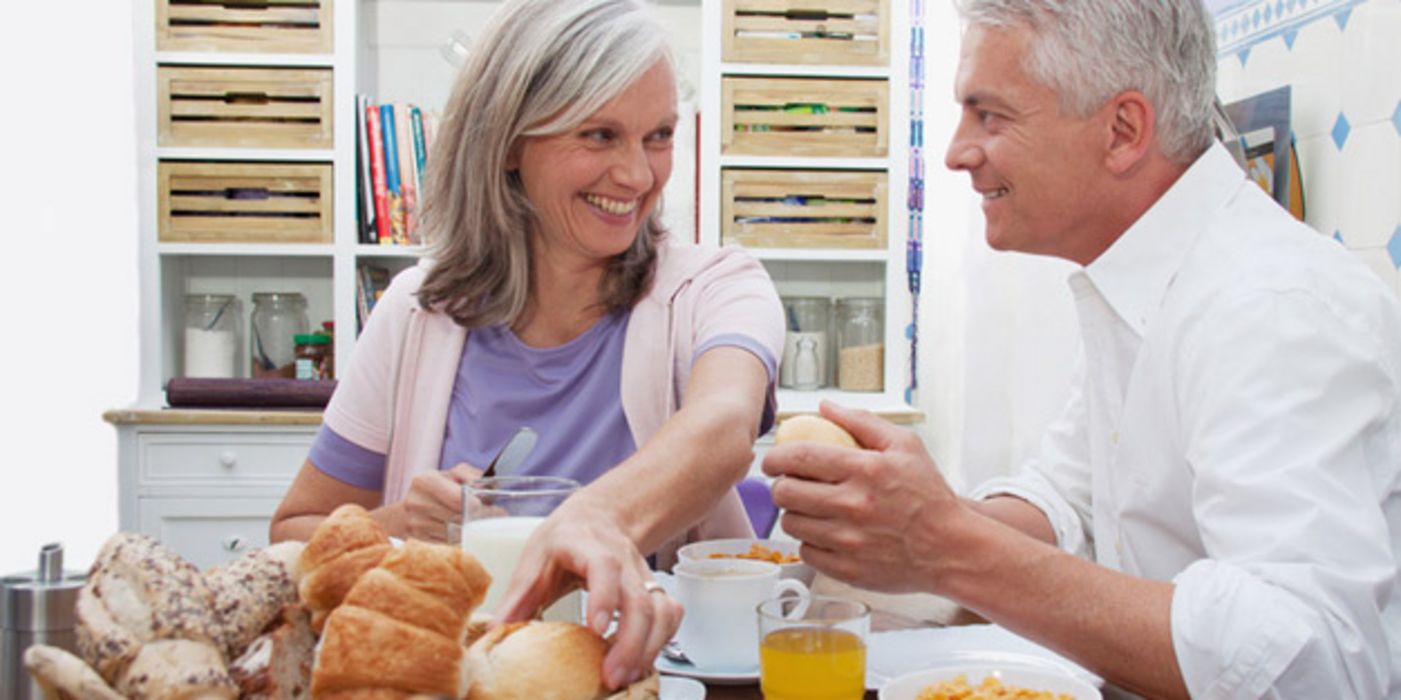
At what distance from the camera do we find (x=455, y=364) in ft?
5.00

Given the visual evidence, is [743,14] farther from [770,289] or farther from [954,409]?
[770,289]

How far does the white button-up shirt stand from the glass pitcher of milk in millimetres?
498

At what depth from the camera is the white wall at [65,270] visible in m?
2.79

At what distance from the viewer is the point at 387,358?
5.07 feet

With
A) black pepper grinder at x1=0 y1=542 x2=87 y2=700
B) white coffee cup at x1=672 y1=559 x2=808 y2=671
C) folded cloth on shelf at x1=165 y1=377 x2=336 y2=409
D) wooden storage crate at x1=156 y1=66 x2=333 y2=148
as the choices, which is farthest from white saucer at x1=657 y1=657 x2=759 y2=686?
wooden storage crate at x1=156 y1=66 x2=333 y2=148

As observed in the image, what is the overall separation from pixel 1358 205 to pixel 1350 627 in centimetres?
95

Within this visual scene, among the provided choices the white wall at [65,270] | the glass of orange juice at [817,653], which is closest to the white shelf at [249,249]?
the white wall at [65,270]

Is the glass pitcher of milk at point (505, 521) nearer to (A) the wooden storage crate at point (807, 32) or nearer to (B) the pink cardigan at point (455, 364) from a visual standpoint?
(B) the pink cardigan at point (455, 364)

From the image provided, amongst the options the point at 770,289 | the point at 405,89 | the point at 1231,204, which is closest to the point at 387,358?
the point at 770,289

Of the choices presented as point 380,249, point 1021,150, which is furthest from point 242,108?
point 1021,150

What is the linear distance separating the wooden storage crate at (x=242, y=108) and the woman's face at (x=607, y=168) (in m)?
1.81

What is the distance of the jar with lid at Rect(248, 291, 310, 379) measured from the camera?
321cm

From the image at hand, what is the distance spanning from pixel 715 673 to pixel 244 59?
2.68m

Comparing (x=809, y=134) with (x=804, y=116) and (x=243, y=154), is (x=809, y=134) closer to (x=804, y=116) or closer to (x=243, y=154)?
(x=804, y=116)
